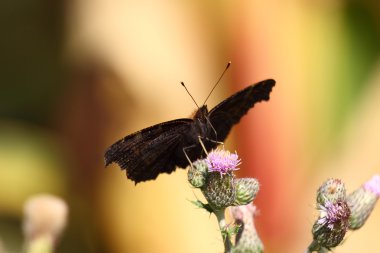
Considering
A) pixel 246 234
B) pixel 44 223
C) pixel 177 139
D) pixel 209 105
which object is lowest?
pixel 246 234

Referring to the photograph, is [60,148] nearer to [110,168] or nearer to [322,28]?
[110,168]

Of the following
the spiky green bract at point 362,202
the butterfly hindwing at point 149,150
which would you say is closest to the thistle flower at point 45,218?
the butterfly hindwing at point 149,150

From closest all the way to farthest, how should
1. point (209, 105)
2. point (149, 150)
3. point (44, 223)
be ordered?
point (149, 150) < point (44, 223) < point (209, 105)

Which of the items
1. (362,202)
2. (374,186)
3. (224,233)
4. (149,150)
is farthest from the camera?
(374,186)

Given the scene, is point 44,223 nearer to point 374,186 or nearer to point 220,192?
point 220,192

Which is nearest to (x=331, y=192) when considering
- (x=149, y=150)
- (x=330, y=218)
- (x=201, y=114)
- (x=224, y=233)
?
(x=330, y=218)

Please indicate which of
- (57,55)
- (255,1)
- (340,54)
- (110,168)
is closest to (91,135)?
(110,168)

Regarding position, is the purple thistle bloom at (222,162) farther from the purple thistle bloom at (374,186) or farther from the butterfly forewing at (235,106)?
the purple thistle bloom at (374,186)
